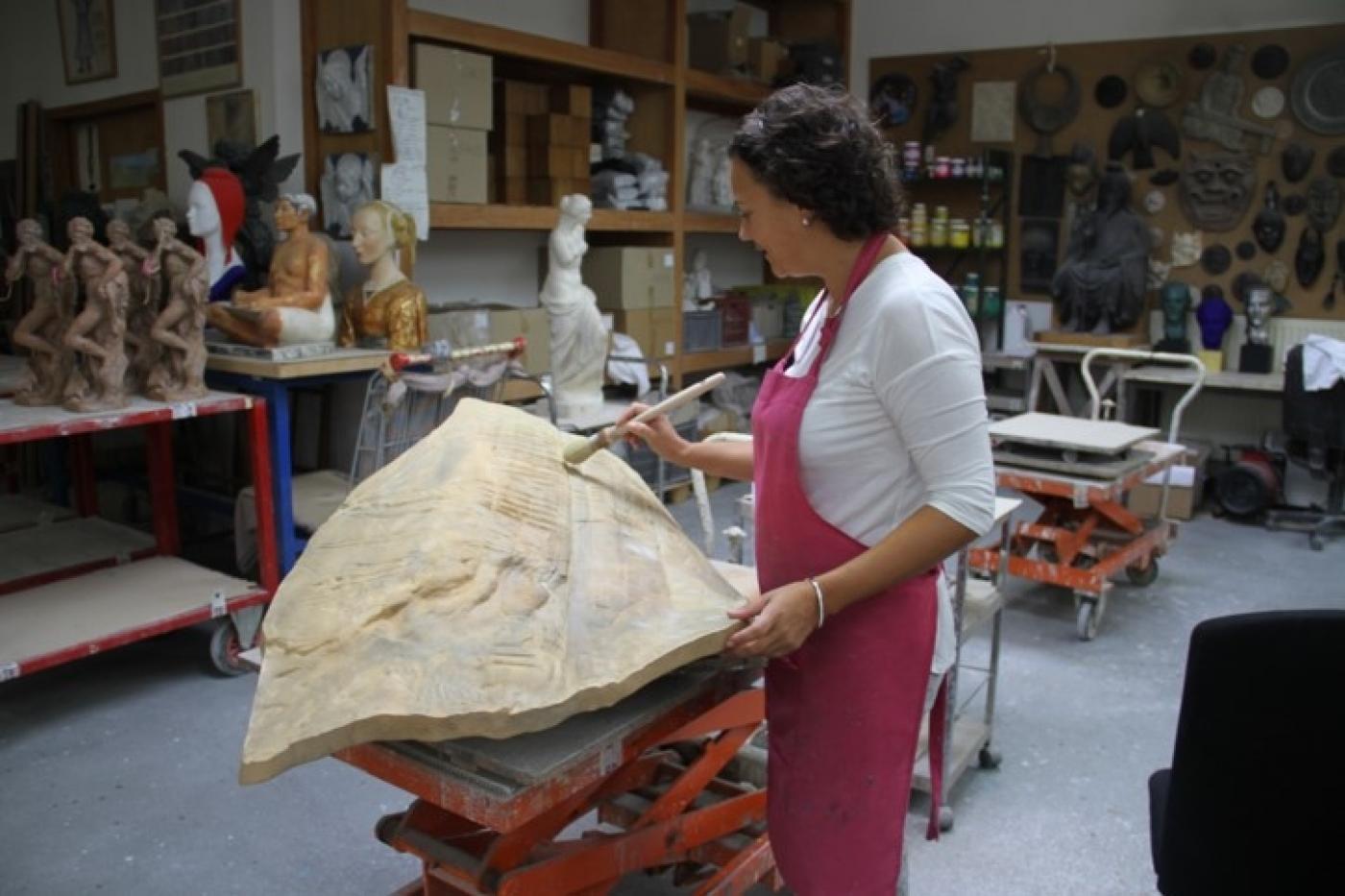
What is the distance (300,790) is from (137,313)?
1704mm

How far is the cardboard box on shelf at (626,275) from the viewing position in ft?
18.1

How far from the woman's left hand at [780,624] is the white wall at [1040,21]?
6184 millimetres

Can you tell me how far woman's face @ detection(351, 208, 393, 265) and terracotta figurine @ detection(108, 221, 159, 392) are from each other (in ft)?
2.39

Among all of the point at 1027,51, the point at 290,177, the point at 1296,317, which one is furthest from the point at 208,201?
the point at 1296,317

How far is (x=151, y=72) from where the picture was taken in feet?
16.5

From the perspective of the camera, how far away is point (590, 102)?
5.58 meters

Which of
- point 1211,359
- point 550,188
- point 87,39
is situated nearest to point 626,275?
point 550,188

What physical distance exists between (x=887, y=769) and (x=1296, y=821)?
1.80 ft

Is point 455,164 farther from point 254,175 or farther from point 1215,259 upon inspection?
point 1215,259

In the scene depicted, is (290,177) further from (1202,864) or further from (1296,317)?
(1296,317)

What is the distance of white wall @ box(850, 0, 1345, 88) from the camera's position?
20.3 ft

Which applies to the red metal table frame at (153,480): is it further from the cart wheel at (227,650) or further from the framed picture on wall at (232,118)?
the framed picture on wall at (232,118)

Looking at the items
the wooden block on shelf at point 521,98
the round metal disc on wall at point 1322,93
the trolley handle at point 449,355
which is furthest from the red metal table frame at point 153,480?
the round metal disc on wall at point 1322,93

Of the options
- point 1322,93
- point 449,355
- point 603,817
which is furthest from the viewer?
point 1322,93
